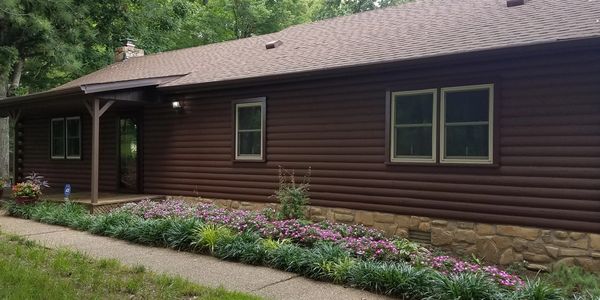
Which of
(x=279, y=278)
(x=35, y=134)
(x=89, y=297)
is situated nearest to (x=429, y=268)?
(x=279, y=278)

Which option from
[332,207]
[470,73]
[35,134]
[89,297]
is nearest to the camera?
[89,297]

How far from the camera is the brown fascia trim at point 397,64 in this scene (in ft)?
18.9

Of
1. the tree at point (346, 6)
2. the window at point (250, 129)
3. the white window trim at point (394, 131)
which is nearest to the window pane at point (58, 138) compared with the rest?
the window at point (250, 129)

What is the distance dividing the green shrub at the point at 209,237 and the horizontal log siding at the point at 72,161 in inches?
249

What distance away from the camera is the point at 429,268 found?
5172 millimetres

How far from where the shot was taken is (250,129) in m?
9.65

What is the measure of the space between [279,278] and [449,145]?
3375 mm

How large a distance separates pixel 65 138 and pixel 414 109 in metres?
10.7

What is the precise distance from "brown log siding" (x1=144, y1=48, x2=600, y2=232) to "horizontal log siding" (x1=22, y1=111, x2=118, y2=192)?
1.92 meters

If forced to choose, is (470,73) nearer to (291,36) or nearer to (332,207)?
(332,207)

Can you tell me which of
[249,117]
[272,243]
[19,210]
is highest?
[249,117]

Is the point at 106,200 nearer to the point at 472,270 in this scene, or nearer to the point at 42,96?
the point at 42,96

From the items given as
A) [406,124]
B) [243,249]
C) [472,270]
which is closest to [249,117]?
[406,124]

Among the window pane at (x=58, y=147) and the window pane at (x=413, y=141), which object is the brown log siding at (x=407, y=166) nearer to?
the window pane at (x=413, y=141)
